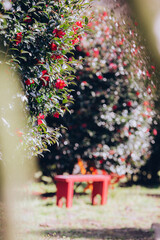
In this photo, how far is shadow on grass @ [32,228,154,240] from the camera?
159 inches

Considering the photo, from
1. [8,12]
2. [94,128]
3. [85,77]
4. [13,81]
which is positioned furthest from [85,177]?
[8,12]

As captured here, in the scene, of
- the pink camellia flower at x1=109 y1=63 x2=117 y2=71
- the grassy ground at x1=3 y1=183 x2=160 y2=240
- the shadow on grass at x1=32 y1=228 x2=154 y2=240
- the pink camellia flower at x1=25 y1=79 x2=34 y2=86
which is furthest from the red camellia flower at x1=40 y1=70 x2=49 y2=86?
the pink camellia flower at x1=109 y1=63 x2=117 y2=71

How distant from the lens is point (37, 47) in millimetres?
2432

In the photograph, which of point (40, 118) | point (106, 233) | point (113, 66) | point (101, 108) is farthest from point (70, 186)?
point (40, 118)

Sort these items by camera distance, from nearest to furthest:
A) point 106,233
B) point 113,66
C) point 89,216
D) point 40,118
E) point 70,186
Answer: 1. point 40,118
2. point 106,233
3. point 89,216
4. point 70,186
5. point 113,66

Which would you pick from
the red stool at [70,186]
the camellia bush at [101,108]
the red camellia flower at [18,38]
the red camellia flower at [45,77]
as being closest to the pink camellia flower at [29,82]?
the red camellia flower at [45,77]

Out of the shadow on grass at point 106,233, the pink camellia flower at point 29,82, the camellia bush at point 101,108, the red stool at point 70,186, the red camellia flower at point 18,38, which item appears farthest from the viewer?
the camellia bush at point 101,108

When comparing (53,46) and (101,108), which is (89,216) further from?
(53,46)

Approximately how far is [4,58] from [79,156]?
3887 millimetres

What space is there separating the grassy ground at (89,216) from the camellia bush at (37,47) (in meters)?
1.30

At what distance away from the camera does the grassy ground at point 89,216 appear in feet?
13.4

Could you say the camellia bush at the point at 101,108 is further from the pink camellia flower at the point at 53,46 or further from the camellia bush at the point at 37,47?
the pink camellia flower at the point at 53,46

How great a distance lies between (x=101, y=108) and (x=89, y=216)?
199 cm

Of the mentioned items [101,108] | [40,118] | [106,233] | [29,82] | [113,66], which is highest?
[113,66]
